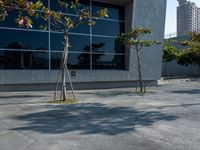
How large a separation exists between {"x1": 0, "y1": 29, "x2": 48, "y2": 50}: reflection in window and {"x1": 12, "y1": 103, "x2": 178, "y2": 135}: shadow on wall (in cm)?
900

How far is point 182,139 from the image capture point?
339 inches

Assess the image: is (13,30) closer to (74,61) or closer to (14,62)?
(14,62)

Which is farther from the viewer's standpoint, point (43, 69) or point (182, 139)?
point (43, 69)

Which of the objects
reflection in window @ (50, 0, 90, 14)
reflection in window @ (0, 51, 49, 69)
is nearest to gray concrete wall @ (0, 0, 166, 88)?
reflection in window @ (0, 51, 49, 69)

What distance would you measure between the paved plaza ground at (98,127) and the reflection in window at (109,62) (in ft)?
39.4

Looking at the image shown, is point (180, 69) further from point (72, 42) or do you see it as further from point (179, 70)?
point (72, 42)

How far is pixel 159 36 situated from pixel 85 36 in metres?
6.72

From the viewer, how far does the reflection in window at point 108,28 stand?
26.2m

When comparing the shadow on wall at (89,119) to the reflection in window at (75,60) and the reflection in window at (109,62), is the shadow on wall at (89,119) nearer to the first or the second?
the reflection in window at (75,60)

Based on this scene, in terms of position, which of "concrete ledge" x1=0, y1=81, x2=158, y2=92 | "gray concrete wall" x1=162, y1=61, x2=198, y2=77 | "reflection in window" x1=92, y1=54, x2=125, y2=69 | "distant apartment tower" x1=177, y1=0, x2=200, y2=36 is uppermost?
"distant apartment tower" x1=177, y1=0, x2=200, y2=36

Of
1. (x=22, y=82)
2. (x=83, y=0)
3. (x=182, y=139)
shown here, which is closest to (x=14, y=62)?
(x=22, y=82)

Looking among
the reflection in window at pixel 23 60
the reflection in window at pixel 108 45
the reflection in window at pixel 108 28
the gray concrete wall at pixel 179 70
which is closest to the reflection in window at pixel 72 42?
the reflection in window at pixel 108 45

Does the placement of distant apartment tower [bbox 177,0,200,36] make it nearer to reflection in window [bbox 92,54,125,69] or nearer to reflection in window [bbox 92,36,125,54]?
reflection in window [bbox 92,54,125,69]

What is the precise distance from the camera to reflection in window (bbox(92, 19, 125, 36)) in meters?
26.2
